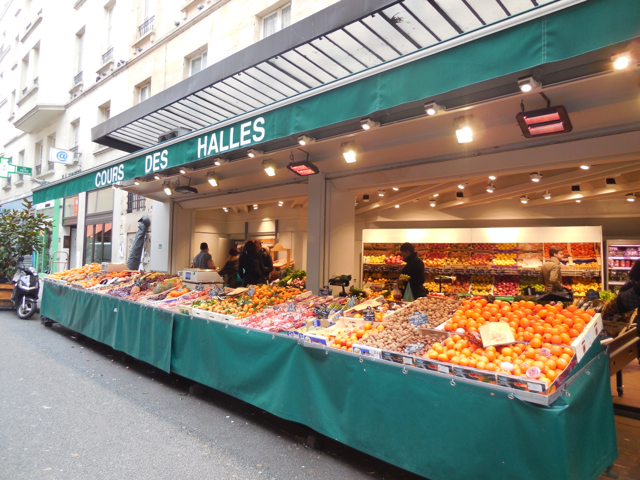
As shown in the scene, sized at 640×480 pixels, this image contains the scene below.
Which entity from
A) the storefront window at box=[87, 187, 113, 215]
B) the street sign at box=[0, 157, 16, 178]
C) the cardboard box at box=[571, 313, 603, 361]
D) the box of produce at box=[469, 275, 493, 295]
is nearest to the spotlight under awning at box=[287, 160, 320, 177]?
the cardboard box at box=[571, 313, 603, 361]

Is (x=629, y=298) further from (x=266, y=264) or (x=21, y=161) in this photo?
(x=21, y=161)

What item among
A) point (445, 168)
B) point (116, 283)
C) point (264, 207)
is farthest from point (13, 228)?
point (445, 168)

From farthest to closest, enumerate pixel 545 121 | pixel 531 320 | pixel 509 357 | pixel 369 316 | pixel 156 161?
1. pixel 156 161
2. pixel 369 316
3. pixel 545 121
4. pixel 531 320
5. pixel 509 357

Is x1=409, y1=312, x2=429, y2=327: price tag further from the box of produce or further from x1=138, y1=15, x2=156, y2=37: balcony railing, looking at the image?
x1=138, y1=15, x2=156, y2=37: balcony railing

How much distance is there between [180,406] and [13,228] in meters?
10.5

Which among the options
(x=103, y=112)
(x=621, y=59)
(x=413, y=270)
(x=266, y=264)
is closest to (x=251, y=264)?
(x=266, y=264)

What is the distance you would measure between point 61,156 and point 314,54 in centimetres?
1286

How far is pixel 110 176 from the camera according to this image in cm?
746

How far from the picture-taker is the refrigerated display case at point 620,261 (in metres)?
9.22

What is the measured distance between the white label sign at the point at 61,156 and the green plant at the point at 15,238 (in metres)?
3.74

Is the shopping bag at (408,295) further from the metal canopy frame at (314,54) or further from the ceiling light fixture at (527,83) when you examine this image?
the ceiling light fixture at (527,83)

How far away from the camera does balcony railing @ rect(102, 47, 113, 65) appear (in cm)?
1445

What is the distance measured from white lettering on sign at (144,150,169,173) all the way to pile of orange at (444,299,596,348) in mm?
4951

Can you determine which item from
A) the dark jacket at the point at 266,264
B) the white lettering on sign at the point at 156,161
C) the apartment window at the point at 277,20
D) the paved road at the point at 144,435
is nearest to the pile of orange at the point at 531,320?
the paved road at the point at 144,435
